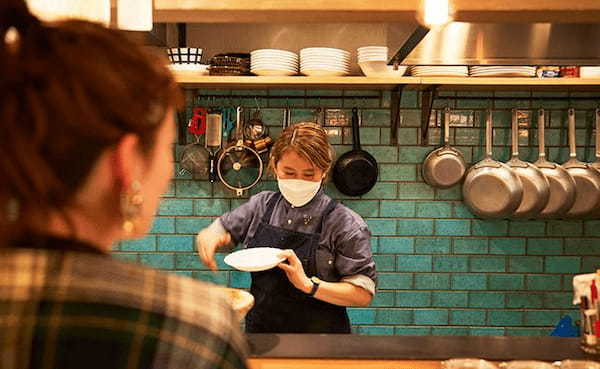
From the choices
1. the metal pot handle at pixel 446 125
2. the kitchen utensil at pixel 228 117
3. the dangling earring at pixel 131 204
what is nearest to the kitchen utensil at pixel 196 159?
the kitchen utensil at pixel 228 117

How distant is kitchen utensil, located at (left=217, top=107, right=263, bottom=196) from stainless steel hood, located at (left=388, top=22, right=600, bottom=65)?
3.90 ft

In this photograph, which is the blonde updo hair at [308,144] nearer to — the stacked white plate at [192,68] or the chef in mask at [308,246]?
the chef in mask at [308,246]

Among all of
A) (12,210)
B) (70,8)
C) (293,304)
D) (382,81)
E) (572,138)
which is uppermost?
(382,81)

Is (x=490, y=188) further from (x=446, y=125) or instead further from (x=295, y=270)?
(x=295, y=270)

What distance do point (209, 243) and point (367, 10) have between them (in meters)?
1.17

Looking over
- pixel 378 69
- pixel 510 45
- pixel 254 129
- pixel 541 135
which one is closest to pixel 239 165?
pixel 254 129

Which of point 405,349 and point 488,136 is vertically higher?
point 488,136

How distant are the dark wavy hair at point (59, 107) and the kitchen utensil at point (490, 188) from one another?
3089mm

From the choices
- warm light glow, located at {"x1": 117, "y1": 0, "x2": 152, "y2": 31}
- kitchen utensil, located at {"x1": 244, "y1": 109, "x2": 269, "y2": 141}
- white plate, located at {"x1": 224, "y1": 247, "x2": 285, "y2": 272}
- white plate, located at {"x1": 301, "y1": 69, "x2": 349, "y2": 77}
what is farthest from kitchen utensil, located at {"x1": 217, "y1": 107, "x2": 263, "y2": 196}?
warm light glow, located at {"x1": 117, "y1": 0, "x2": 152, "y2": 31}

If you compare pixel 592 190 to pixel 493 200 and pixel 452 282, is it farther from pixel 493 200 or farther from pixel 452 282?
pixel 452 282

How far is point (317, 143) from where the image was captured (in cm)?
260

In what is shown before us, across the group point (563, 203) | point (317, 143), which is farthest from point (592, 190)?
point (317, 143)

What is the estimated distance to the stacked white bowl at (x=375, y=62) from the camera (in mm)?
3100

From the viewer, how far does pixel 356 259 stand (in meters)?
2.58
